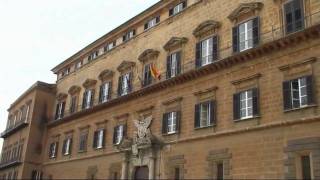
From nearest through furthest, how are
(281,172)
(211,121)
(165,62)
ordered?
(281,172) → (211,121) → (165,62)

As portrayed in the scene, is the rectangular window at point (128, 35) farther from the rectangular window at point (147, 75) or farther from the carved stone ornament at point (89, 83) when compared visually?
the carved stone ornament at point (89, 83)

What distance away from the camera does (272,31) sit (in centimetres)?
2031

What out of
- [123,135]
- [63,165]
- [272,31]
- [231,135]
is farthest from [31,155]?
[272,31]

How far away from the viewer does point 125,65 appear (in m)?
31.6

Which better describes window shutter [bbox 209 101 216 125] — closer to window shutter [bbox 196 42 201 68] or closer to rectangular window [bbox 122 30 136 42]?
window shutter [bbox 196 42 201 68]

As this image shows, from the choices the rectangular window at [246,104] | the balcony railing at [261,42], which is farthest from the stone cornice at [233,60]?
the rectangular window at [246,104]

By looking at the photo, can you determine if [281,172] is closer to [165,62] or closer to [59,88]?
[165,62]

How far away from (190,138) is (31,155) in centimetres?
2305

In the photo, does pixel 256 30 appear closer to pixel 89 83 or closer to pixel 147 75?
pixel 147 75

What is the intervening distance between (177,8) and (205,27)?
4134 millimetres

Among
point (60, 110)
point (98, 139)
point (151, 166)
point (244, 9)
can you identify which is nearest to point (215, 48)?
point (244, 9)

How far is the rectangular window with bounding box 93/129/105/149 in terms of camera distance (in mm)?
31670

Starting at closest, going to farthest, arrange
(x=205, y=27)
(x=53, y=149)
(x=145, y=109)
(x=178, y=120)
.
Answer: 1. (x=178, y=120)
2. (x=205, y=27)
3. (x=145, y=109)
4. (x=53, y=149)

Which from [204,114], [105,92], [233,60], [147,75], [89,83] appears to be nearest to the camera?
[233,60]
